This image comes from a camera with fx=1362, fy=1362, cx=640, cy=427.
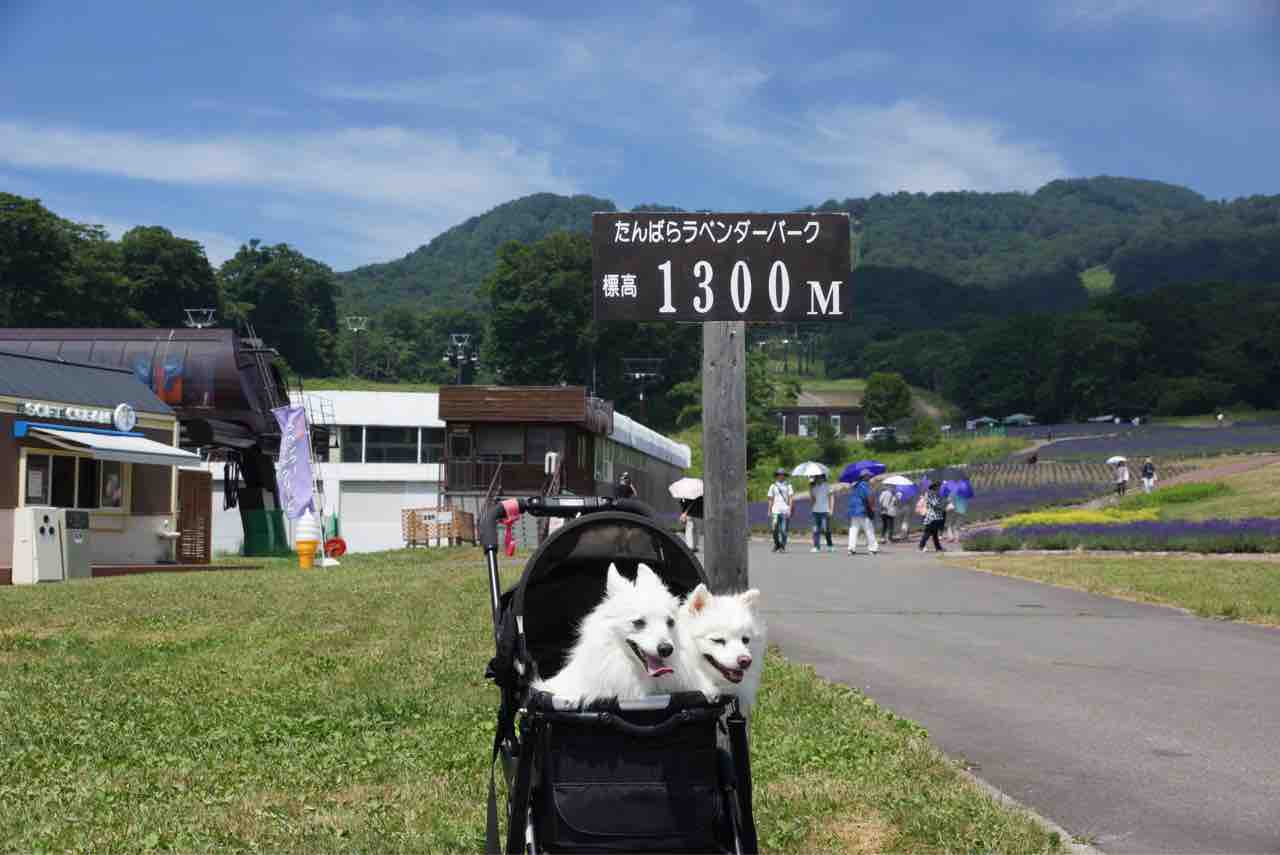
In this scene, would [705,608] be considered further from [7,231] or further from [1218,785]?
[7,231]

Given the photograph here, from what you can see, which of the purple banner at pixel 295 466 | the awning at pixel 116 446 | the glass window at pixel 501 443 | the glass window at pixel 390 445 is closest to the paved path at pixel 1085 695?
the purple banner at pixel 295 466

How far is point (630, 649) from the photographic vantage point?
4.28 metres

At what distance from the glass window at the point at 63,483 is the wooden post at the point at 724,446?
873 inches

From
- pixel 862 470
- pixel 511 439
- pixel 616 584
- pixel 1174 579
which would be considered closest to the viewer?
pixel 616 584

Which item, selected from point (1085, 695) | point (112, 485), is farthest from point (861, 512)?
point (1085, 695)

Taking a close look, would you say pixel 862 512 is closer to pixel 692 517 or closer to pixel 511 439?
pixel 692 517

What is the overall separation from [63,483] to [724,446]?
22.6m

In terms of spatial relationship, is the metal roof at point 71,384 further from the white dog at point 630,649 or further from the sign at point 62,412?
the white dog at point 630,649

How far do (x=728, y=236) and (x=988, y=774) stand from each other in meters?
3.97

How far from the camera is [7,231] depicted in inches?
3588

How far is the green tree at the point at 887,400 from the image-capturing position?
14350 cm

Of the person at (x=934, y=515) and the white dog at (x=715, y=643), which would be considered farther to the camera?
the person at (x=934, y=515)

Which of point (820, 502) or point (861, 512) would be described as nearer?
point (861, 512)

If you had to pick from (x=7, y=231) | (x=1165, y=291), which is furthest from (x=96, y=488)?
(x=1165, y=291)
